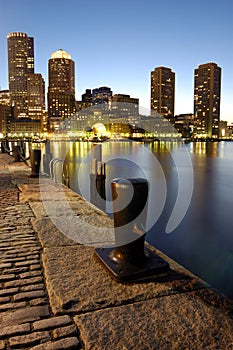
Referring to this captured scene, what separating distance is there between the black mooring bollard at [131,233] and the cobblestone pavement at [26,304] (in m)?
0.92

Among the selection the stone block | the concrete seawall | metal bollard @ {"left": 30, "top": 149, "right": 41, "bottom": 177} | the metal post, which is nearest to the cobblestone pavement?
the concrete seawall

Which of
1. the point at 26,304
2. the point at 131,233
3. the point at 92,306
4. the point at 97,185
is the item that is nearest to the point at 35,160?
the point at 97,185

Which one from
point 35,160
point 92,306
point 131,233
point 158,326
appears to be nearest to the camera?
point 158,326

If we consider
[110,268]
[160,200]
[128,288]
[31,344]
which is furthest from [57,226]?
[160,200]

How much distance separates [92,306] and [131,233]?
1094 millimetres

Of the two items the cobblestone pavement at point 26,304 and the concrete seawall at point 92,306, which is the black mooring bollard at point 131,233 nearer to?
the concrete seawall at point 92,306

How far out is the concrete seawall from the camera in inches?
100

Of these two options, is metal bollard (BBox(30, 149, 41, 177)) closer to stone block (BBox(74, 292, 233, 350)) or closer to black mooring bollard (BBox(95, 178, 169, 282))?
black mooring bollard (BBox(95, 178, 169, 282))

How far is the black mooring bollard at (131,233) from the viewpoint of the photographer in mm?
3729

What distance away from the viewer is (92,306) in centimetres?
303

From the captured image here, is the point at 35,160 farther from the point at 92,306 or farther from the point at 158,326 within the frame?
the point at 158,326

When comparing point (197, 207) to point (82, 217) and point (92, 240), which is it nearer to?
point (82, 217)

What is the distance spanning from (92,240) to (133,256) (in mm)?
1353

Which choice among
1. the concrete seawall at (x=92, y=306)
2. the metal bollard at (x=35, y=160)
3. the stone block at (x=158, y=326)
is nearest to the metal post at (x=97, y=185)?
the metal bollard at (x=35, y=160)
